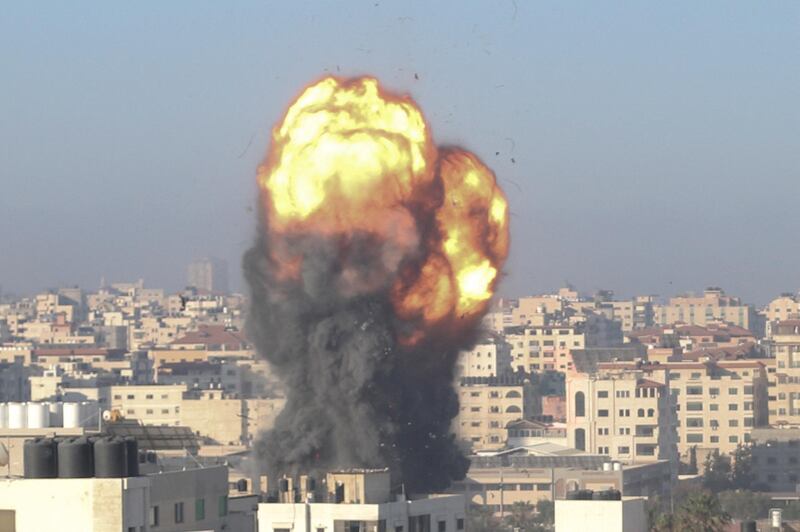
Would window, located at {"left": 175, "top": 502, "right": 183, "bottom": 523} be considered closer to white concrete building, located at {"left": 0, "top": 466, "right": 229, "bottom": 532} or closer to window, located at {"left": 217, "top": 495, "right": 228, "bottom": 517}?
window, located at {"left": 217, "top": 495, "right": 228, "bottom": 517}

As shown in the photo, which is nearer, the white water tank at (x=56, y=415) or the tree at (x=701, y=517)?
the white water tank at (x=56, y=415)

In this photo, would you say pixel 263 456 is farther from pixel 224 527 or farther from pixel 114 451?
pixel 114 451

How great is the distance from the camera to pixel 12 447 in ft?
271

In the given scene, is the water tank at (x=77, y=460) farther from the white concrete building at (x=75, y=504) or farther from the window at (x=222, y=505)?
the window at (x=222, y=505)

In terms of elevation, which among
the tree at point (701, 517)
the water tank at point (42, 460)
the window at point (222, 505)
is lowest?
the tree at point (701, 517)

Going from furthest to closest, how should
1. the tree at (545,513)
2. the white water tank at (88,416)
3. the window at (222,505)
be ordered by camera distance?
1. the tree at (545,513)
2. the white water tank at (88,416)
3. the window at (222,505)

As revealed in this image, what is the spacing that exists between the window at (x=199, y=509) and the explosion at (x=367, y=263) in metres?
28.0

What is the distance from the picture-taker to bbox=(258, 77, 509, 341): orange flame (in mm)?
104875

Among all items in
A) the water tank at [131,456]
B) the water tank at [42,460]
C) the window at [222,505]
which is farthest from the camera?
the window at [222,505]

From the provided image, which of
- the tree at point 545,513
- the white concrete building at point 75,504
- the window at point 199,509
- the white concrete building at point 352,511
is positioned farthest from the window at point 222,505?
the tree at point 545,513

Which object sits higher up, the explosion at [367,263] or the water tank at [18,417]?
the explosion at [367,263]

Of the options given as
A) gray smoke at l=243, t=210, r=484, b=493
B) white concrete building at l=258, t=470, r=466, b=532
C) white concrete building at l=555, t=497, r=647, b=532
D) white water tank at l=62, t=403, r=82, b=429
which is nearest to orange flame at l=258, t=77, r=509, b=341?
gray smoke at l=243, t=210, r=484, b=493

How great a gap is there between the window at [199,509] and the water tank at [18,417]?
10025mm

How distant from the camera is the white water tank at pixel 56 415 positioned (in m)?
86.2
